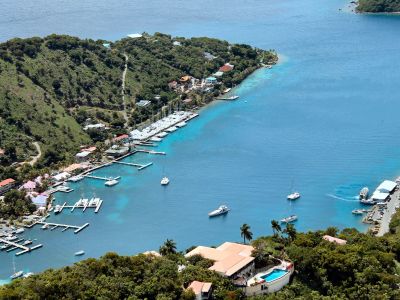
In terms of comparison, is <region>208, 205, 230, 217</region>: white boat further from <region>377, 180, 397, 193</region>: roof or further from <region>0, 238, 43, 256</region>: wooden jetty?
<region>0, 238, 43, 256</region>: wooden jetty

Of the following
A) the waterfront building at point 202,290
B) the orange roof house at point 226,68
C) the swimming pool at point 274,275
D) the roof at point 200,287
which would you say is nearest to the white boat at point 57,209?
the roof at point 200,287

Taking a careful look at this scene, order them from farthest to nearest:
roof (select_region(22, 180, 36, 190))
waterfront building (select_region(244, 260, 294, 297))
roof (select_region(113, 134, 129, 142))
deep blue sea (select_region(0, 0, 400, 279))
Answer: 1. roof (select_region(113, 134, 129, 142))
2. roof (select_region(22, 180, 36, 190))
3. deep blue sea (select_region(0, 0, 400, 279))
4. waterfront building (select_region(244, 260, 294, 297))

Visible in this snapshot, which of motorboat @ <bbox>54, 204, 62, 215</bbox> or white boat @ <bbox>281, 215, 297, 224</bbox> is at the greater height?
white boat @ <bbox>281, 215, 297, 224</bbox>

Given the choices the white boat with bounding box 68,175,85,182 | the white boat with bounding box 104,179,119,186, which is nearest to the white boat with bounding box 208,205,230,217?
the white boat with bounding box 104,179,119,186

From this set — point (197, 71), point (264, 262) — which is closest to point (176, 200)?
point (264, 262)

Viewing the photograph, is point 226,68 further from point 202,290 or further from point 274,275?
point 202,290

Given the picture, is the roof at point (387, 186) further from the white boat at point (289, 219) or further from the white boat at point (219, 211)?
the white boat at point (219, 211)

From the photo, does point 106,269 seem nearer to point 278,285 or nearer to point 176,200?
point 278,285
